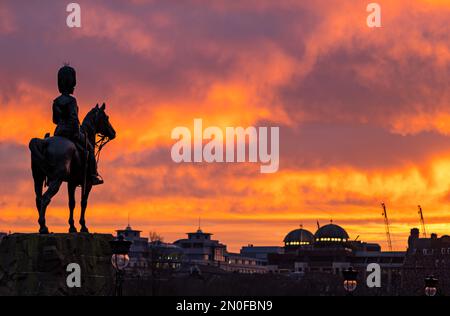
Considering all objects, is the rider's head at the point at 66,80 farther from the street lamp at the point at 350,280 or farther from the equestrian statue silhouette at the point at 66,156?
the street lamp at the point at 350,280

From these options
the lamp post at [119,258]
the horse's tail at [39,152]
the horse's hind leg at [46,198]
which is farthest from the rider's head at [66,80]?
the lamp post at [119,258]

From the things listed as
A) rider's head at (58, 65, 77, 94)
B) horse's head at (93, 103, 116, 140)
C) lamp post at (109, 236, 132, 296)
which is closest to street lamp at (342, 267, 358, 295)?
lamp post at (109, 236, 132, 296)

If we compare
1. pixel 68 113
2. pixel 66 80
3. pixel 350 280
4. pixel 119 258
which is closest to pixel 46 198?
pixel 68 113

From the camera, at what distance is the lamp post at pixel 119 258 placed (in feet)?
134

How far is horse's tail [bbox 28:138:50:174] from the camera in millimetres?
37625

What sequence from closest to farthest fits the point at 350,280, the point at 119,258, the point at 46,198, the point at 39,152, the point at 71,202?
the point at 46,198 < the point at 39,152 < the point at 71,202 < the point at 119,258 < the point at 350,280

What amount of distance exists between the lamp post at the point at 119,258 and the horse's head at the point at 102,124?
11.3 feet

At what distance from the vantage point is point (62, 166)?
37.5 m

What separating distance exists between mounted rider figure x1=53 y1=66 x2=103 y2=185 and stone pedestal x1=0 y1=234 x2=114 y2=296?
8.47 feet

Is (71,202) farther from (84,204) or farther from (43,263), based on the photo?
(43,263)

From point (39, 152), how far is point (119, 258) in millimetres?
5605

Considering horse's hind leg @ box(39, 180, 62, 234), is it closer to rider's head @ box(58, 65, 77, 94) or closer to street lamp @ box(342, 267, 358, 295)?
rider's head @ box(58, 65, 77, 94)
